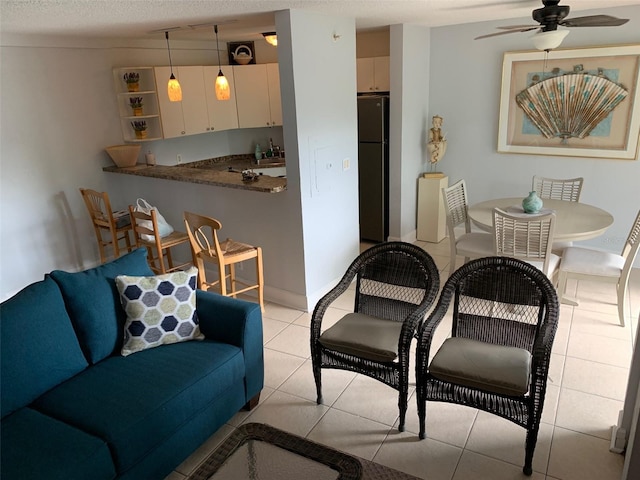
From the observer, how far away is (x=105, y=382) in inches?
92.9

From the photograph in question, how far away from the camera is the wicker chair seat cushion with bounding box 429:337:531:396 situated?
7.37 ft

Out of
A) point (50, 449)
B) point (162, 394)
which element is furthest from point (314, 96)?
point (50, 449)

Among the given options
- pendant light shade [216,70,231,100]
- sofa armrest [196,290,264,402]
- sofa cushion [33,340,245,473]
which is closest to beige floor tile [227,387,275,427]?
sofa armrest [196,290,264,402]

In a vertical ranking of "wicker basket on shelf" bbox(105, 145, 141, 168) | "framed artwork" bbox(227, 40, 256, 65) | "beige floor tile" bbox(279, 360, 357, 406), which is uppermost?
"framed artwork" bbox(227, 40, 256, 65)

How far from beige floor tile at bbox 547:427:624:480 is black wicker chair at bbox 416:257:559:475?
19 centimetres

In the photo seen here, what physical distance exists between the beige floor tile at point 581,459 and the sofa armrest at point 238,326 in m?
1.58

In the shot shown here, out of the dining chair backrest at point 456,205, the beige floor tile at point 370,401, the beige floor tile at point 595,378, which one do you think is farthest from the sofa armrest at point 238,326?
the dining chair backrest at point 456,205

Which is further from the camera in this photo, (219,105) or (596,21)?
(219,105)

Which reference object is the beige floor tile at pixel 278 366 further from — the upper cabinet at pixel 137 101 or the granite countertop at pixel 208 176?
the upper cabinet at pixel 137 101

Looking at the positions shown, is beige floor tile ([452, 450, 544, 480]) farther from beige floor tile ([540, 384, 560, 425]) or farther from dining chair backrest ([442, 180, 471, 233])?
dining chair backrest ([442, 180, 471, 233])

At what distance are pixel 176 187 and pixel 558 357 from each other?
11.5ft

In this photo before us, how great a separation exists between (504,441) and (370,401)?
30.0 inches

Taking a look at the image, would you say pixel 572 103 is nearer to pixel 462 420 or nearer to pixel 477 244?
pixel 477 244

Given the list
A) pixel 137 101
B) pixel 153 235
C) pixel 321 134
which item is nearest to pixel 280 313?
pixel 153 235
